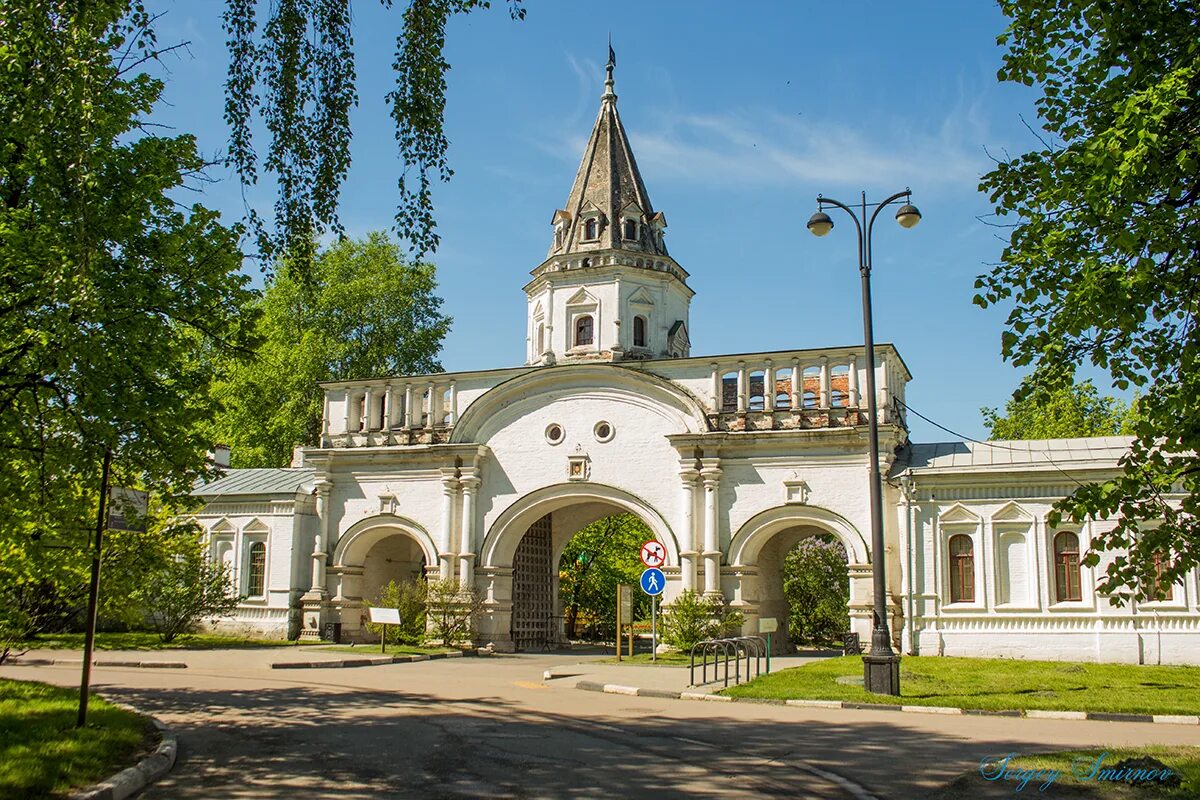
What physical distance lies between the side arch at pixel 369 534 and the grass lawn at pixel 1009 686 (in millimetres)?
13697

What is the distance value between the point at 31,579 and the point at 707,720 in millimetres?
8511

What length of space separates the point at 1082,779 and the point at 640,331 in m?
24.5

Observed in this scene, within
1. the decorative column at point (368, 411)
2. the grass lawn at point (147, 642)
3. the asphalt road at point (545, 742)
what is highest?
the decorative column at point (368, 411)

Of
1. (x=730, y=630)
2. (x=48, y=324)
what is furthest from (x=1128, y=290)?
(x=730, y=630)

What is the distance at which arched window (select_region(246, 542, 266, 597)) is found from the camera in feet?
107

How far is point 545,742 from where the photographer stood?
11.4m

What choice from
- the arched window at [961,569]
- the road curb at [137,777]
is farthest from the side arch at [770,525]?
the road curb at [137,777]

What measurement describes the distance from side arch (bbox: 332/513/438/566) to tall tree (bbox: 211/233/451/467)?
44.5 ft

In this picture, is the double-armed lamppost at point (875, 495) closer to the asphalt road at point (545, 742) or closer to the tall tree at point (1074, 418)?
the asphalt road at point (545, 742)

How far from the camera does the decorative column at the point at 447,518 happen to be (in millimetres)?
30453

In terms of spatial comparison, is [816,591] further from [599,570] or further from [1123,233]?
[1123,233]

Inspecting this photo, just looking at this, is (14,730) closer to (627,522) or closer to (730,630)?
(730,630)

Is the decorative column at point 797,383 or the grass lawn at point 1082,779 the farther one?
the decorative column at point 797,383

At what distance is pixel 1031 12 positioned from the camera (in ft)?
31.0
